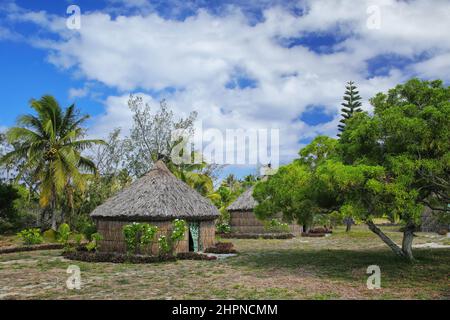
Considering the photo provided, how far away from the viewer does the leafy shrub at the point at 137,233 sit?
60.6 feet

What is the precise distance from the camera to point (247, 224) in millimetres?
34812

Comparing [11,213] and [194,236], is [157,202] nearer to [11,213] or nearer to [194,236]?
[194,236]

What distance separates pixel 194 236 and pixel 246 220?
44.5 ft

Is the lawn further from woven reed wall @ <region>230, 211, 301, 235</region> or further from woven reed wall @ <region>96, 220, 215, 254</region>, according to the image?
woven reed wall @ <region>230, 211, 301, 235</region>

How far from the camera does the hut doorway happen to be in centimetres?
2161

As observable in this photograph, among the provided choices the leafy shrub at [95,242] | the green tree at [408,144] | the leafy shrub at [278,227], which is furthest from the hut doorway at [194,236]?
the leafy shrub at [278,227]

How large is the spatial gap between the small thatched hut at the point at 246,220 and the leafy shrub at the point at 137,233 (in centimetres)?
1633

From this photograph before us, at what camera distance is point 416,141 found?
12836 millimetres

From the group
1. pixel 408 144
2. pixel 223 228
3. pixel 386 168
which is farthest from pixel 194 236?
pixel 223 228

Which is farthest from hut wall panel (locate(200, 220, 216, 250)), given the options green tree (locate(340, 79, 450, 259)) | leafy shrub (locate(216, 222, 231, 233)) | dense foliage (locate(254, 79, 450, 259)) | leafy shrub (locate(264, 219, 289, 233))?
leafy shrub (locate(216, 222, 231, 233))

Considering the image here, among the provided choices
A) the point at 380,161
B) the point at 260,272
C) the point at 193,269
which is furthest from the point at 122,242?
the point at 380,161

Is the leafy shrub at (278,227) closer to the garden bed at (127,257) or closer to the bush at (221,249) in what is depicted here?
the bush at (221,249)
